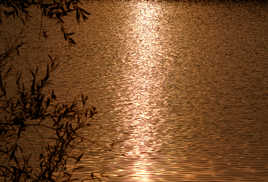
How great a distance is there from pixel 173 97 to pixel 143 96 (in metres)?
0.37

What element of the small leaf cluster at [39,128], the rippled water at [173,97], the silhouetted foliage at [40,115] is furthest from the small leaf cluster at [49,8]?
the rippled water at [173,97]

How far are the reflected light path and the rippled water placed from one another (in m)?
0.01

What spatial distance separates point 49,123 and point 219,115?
1765 mm

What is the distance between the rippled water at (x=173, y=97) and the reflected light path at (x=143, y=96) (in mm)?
10

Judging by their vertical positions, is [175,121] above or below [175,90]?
below

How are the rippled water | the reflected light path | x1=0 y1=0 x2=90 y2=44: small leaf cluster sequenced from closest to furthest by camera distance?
x1=0 y1=0 x2=90 y2=44: small leaf cluster
the rippled water
the reflected light path

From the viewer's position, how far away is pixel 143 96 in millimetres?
7246

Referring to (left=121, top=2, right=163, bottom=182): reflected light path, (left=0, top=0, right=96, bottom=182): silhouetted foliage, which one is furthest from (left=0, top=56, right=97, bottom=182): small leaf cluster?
(left=121, top=2, right=163, bottom=182): reflected light path

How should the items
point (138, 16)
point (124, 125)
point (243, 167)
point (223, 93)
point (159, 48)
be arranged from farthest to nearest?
point (138, 16) < point (159, 48) < point (223, 93) < point (124, 125) < point (243, 167)

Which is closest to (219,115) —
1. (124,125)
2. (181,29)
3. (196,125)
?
(196,125)

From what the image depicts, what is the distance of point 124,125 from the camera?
5789 mm

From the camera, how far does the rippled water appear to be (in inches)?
181

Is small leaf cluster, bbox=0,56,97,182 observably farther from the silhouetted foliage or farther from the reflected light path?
the reflected light path

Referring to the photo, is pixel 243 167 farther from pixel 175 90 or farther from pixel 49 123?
pixel 175 90
